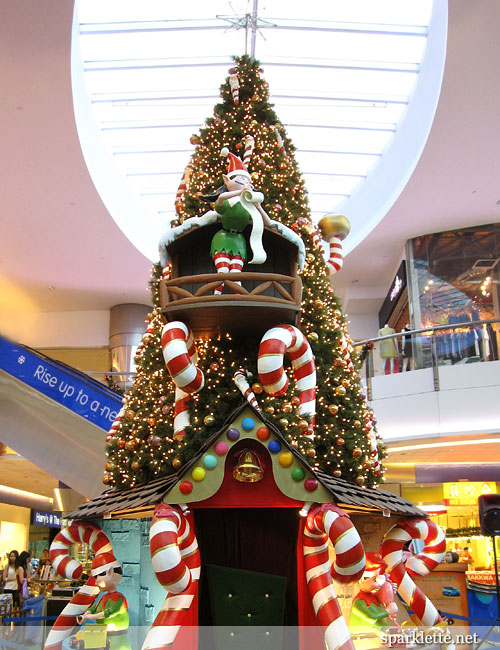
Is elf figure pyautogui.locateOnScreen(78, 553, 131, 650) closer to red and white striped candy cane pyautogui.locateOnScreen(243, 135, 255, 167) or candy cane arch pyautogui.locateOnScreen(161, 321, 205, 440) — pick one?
candy cane arch pyautogui.locateOnScreen(161, 321, 205, 440)

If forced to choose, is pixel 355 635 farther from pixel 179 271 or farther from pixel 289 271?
pixel 179 271

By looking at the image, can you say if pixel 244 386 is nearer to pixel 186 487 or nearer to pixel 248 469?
pixel 248 469

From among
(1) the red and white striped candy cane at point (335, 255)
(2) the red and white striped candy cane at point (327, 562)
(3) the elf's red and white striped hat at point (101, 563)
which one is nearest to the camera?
(2) the red and white striped candy cane at point (327, 562)

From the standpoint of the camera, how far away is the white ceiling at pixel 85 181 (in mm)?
8152

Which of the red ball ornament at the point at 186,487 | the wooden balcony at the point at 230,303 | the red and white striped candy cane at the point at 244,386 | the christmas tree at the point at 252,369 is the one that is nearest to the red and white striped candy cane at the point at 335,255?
the christmas tree at the point at 252,369

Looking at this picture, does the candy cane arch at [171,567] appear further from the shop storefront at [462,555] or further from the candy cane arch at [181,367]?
the shop storefront at [462,555]

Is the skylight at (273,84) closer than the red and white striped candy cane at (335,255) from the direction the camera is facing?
No

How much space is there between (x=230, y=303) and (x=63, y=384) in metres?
5.84

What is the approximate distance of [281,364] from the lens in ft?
13.1

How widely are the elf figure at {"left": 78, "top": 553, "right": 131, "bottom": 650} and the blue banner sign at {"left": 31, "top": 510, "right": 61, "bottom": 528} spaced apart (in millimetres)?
14554

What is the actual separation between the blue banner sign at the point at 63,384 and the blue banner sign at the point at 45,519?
10501 millimetres

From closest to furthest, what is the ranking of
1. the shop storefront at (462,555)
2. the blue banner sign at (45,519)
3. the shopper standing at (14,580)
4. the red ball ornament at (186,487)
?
the red ball ornament at (186,487)
the shop storefront at (462,555)
the shopper standing at (14,580)
the blue banner sign at (45,519)

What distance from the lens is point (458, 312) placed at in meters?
13.2

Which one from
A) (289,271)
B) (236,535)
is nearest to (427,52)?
(289,271)
